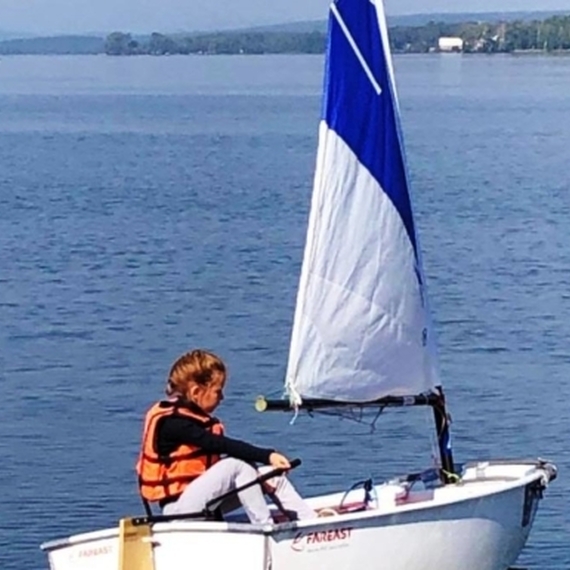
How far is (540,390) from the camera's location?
17.2 meters

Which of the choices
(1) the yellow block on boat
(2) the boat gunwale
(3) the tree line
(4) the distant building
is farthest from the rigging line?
(4) the distant building

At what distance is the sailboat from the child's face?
0.63m

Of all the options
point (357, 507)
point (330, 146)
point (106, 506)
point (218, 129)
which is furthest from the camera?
point (218, 129)

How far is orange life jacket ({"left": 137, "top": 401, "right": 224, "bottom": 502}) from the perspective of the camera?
9414mm

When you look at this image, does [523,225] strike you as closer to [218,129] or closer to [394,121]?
[394,121]

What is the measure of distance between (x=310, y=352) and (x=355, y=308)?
0.38 meters

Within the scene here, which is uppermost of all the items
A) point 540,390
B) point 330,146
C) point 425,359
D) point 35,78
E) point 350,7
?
point 350,7

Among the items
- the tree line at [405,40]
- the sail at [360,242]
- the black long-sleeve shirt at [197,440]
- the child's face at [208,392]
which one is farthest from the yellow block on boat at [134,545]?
the tree line at [405,40]

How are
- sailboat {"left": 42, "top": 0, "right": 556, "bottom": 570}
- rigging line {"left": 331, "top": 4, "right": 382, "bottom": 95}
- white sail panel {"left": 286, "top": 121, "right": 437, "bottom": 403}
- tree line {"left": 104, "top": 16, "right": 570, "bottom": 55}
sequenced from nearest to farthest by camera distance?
sailboat {"left": 42, "top": 0, "right": 556, "bottom": 570} < white sail panel {"left": 286, "top": 121, "right": 437, "bottom": 403} < rigging line {"left": 331, "top": 4, "right": 382, "bottom": 95} < tree line {"left": 104, "top": 16, "right": 570, "bottom": 55}

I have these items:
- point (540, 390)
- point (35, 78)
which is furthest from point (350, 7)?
point (35, 78)

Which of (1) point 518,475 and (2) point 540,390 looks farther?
(2) point 540,390

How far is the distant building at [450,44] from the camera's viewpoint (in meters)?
170

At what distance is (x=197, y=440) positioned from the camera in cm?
935

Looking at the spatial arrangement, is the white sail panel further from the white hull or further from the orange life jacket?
the orange life jacket
